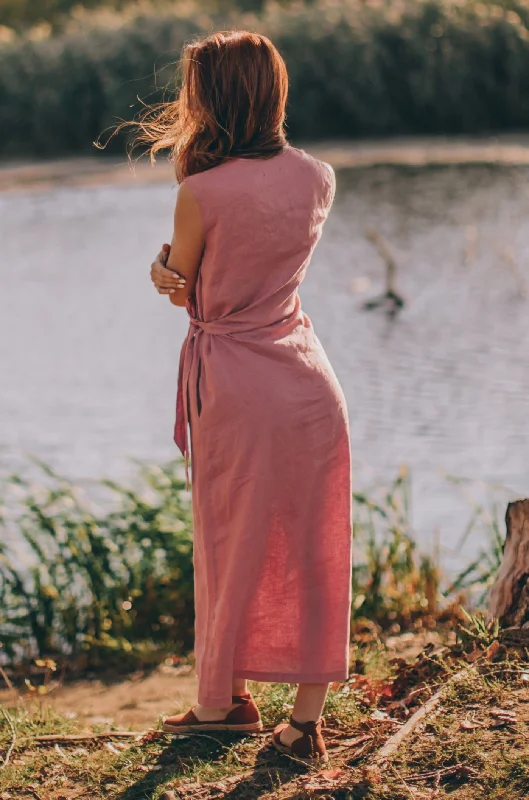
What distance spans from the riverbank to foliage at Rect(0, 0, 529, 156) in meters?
0.46

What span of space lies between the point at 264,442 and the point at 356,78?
632 inches

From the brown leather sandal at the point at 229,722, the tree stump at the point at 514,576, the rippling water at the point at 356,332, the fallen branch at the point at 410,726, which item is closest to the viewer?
the fallen branch at the point at 410,726

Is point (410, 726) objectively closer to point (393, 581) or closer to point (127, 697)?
point (127, 697)

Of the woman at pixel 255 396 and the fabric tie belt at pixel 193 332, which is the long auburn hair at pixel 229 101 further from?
the fabric tie belt at pixel 193 332

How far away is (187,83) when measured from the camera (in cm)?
273

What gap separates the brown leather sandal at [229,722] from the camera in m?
3.11

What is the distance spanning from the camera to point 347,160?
16.9 meters

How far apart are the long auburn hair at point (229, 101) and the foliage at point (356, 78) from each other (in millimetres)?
14832

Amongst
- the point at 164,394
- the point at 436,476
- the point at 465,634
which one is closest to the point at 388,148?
the point at 164,394

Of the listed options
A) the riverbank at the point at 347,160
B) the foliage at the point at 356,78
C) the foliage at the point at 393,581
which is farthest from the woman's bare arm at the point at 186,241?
the foliage at the point at 356,78

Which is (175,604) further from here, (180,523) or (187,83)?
(187,83)

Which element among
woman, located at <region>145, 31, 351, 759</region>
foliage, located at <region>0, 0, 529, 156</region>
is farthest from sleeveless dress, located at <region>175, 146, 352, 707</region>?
foliage, located at <region>0, 0, 529, 156</region>

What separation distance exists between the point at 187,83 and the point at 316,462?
88cm

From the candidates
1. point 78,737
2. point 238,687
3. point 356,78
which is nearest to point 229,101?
point 238,687
